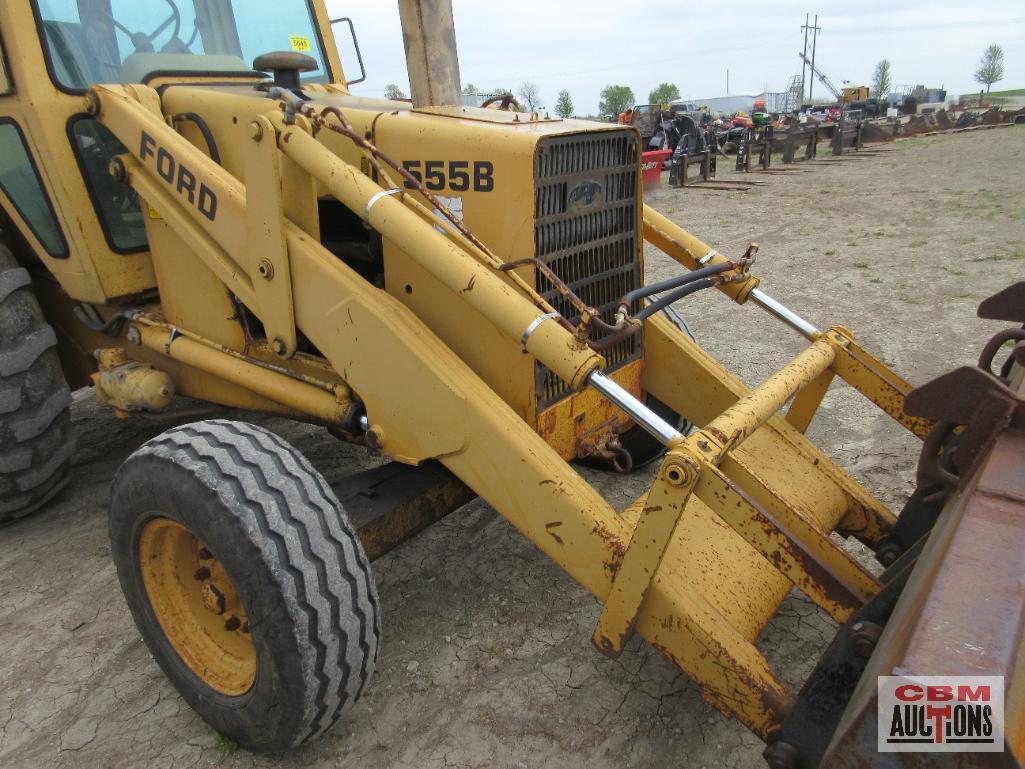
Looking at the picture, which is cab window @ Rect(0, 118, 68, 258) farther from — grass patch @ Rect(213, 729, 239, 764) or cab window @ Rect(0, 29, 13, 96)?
grass patch @ Rect(213, 729, 239, 764)

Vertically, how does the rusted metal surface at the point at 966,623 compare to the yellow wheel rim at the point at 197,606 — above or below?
above

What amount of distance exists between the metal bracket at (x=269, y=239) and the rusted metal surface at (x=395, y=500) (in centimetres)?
57

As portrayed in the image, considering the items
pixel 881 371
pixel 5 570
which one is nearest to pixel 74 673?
pixel 5 570

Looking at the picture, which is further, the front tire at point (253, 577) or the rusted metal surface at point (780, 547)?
the front tire at point (253, 577)

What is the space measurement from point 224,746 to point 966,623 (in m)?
2.19

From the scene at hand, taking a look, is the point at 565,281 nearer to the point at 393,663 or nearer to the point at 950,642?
the point at 393,663

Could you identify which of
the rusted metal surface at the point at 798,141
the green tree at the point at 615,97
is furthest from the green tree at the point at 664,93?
the rusted metal surface at the point at 798,141

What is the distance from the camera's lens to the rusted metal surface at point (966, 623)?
1228 mm

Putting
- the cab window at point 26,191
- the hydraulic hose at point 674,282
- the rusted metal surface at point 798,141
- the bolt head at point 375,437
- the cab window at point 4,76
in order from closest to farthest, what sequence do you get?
the hydraulic hose at point 674,282
the bolt head at point 375,437
the cab window at point 4,76
the cab window at point 26,191
the rusted metal surface at point 798,141

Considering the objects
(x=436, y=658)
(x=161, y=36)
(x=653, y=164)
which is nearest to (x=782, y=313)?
(x=436, y=658)

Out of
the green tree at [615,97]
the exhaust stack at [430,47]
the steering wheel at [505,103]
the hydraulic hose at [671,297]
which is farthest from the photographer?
the green tree at [615,97]

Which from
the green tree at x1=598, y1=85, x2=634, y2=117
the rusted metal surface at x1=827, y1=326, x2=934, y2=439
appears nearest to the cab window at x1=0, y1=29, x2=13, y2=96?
the rusted metal surface at x1=827, y1=326, x2=934, y2=439

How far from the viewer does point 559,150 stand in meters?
2.49
